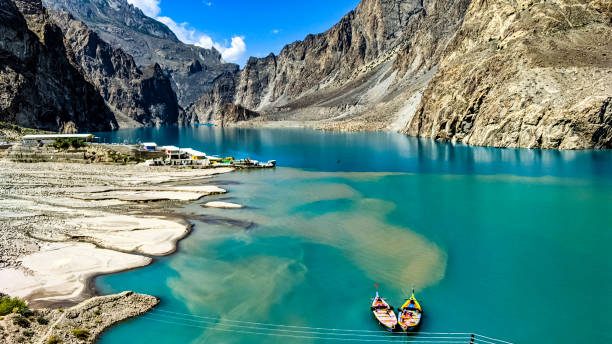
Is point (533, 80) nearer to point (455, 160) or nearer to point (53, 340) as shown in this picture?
point (455, 160)

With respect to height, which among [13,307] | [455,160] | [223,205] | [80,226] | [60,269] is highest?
[455,160]

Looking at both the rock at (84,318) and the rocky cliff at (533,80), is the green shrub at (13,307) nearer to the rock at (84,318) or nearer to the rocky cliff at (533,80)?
the rock at (84,318)

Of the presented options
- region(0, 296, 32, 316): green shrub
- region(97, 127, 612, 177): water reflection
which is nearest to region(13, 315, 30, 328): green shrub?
region(0, 296, 32, 316): green shrub

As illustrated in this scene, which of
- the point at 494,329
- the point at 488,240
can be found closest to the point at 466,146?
the point at 488,240

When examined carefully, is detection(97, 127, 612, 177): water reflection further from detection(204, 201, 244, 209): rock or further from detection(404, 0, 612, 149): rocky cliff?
detection(204, 201, 244, 209): rock

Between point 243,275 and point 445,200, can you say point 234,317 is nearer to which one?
point 243,275

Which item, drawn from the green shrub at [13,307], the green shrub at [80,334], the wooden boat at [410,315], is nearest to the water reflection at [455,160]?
the wooden boat at [410,315]

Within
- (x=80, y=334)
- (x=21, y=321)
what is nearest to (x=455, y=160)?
(x=80, y=334)
